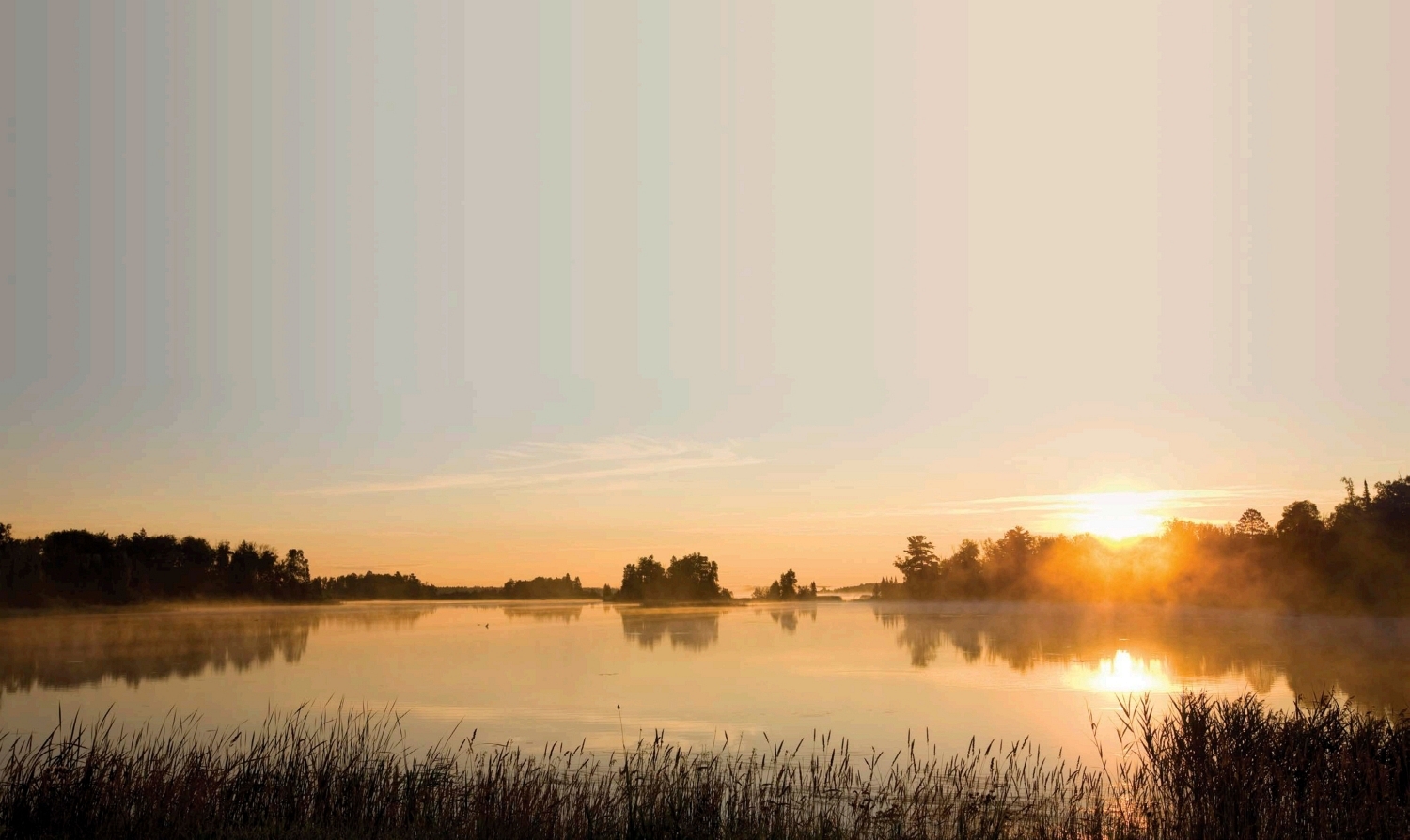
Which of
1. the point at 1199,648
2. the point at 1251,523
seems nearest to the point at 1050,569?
the point at 1251,523

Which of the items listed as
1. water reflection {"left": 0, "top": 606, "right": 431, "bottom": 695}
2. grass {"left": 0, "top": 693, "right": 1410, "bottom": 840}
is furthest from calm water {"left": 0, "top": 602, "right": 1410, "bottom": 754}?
grass {"left": 0, "top": 693, "right": 1410, "bottom": 840}

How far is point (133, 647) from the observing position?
54.5 m

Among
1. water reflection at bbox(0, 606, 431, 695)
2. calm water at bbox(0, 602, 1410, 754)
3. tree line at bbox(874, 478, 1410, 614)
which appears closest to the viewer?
calm water at bbox(0, 602, 1410, 754)

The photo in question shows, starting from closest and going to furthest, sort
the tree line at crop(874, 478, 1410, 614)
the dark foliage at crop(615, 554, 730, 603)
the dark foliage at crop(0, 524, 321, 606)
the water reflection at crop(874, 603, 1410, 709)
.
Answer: the water reflection at crop(874, 603, 1410, 709), the tree line at crop(874, 478, 1410, 614), the dark foliage at crop(0, 524, 321, 606), the dark foliage at crop(615, 554, 730, 603)

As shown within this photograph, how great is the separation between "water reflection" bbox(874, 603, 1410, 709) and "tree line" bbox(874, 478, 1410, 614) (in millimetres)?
3078

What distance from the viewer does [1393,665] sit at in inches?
1582

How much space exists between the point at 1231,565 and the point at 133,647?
307 feet

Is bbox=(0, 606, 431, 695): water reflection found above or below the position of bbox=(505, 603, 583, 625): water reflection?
above

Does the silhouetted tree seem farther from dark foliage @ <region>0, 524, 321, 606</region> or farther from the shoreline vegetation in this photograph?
dark foliage @ <region>0, 524, 321, 606</region>

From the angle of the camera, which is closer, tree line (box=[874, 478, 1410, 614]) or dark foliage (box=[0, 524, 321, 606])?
tree line (box=[874, 478, 1410, 614])

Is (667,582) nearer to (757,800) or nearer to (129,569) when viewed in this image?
(129,569)

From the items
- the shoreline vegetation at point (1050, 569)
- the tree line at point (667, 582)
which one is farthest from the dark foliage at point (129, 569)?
the tree line at point (667, 582)

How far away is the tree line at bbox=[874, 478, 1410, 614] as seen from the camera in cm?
7256

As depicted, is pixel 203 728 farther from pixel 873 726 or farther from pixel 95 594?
pixel 95 594
